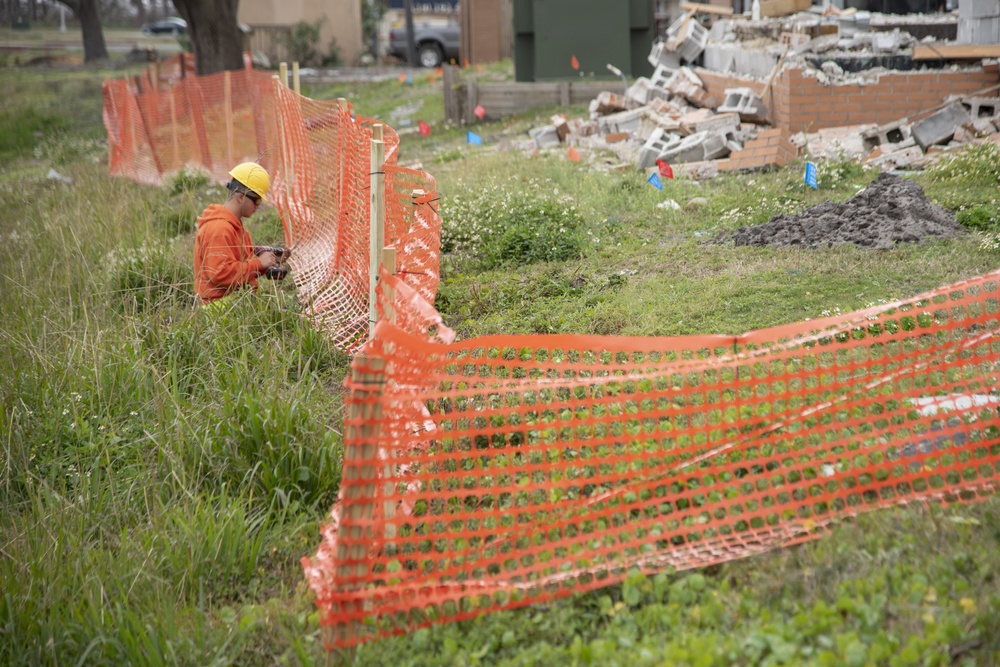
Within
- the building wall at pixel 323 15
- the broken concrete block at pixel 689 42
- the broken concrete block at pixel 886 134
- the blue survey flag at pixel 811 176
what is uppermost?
the building wall at pixel 323 15

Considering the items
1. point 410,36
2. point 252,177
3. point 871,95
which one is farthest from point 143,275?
point 410,36

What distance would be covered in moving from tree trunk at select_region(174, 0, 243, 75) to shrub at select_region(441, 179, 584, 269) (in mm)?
11404

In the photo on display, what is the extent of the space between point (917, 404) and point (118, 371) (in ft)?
13.8

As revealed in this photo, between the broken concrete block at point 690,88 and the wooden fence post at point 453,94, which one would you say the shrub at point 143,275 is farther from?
the wooden fence post at point 453,94

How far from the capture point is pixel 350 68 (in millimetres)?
30359

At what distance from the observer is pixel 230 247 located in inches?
253

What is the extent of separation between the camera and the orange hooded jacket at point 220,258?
6.44 metres

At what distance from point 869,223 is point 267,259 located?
14.2ft

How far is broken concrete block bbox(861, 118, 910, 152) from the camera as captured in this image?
9617mm

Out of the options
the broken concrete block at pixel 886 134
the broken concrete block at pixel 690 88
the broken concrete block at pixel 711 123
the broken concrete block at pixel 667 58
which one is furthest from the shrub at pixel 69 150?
the broken concrete block at pixel 886 134

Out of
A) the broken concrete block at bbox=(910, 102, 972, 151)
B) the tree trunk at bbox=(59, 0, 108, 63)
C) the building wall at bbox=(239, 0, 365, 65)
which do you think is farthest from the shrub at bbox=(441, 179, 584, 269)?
the tree trunk at bbox=(59, 0, 108, 63)

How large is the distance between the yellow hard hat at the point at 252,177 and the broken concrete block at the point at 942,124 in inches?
255

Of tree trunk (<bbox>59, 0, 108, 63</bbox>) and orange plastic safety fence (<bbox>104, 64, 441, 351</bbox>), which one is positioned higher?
tree trunk (<bbox>59, 0, 108, 63</bbox>)

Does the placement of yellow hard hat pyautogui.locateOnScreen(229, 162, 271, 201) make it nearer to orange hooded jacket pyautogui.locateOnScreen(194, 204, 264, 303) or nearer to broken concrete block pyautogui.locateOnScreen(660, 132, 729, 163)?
orange hooded jacket pyautogui.locateOnScreen(194, 204, 264, 303)
